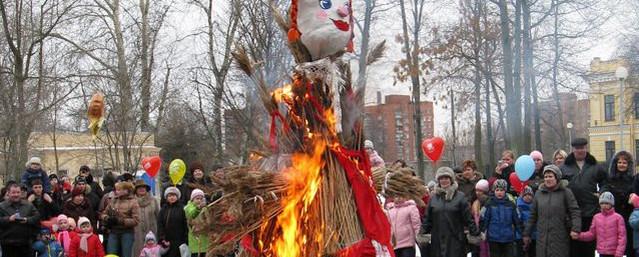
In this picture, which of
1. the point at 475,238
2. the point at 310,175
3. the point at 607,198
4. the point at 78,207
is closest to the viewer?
the point at 310,175

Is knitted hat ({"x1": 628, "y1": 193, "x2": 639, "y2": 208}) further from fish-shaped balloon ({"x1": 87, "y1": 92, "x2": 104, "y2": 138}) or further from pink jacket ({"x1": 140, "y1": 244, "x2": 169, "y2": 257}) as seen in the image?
fish-shaped balloon ({"x1": 87, "y1": 92, "x2": 104, "y2": 138})

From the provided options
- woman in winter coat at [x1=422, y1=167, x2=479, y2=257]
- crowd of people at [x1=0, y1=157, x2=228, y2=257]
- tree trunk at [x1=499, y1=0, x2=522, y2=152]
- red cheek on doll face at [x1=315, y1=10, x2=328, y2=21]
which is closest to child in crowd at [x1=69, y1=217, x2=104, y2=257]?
crowd of people at [x1=0, y1=157, x2=228, y2=257]

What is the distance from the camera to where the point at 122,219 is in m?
11.6

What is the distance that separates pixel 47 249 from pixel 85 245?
633 millimetres

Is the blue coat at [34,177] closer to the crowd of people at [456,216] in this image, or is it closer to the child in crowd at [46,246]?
the crowd of people at [456,216]

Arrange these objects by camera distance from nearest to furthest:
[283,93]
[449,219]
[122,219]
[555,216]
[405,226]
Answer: [283,93]
[555,216]
[449,219]
[405,226]
[122,219]

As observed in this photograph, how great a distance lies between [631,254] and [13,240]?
26.0 ft

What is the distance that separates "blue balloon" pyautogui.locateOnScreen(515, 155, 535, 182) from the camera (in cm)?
1111

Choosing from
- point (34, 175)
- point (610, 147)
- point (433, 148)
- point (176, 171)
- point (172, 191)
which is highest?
point (433, 148)

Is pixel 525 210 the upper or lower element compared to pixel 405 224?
upper

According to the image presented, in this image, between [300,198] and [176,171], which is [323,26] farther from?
[176,171]

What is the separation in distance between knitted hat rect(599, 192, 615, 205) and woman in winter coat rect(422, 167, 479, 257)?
1.60m

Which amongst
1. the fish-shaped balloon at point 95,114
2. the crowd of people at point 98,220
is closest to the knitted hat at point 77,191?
the crowd of people at point 98,220

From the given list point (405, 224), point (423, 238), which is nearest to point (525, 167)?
point (423, 238)
